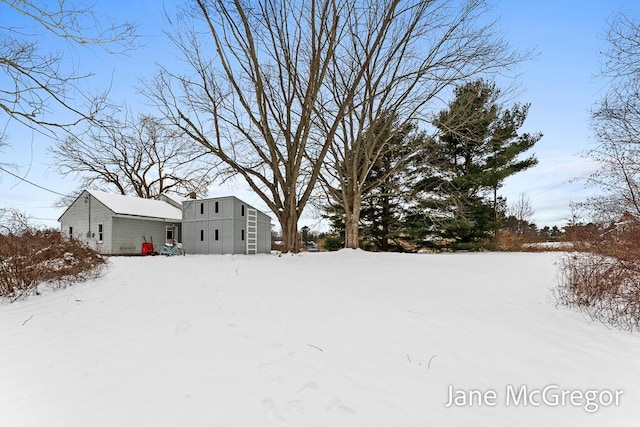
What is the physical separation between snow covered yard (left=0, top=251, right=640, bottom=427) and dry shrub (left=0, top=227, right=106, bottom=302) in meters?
0.63

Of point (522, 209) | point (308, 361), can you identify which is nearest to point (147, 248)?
point (308, 361)

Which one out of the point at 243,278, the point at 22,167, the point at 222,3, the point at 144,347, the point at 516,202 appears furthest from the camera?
the point at 516,202

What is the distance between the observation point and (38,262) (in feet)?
20.0

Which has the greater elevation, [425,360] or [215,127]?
[215,127]

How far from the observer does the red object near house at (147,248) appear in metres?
18.1

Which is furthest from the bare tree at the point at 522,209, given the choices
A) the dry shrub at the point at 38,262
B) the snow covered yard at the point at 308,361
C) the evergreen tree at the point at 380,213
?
the dry shrub at the point at 38,262

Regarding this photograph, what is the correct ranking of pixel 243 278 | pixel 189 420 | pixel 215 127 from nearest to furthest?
pixel 189 420 < pixel 243 278 < pixel 215 127

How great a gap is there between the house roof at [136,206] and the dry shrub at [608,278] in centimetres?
2084

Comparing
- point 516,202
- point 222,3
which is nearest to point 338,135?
point 222,3

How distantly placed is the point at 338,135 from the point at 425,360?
12.8 metres

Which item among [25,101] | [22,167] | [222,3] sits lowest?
[22,167]

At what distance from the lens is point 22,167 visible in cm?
399

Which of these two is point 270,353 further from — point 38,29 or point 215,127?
point 215,127

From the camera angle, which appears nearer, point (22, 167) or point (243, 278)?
point (22, 167)
